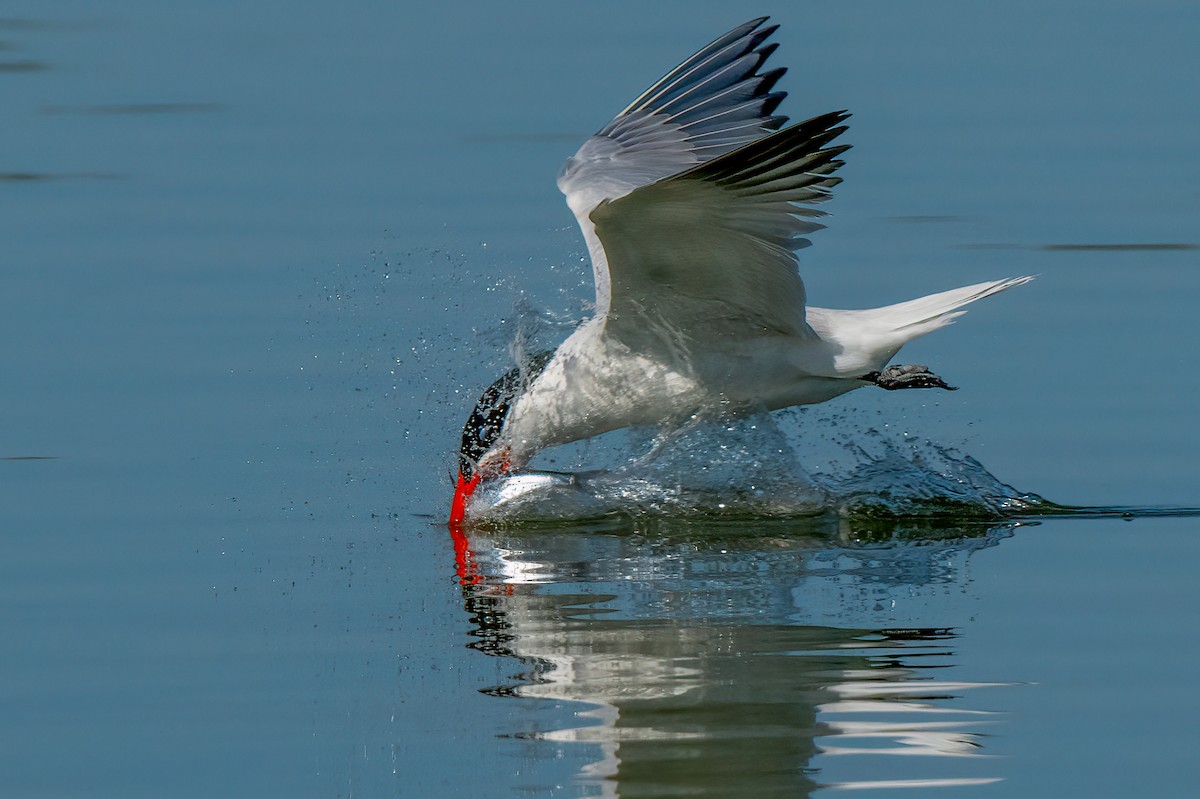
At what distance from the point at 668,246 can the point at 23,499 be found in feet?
9.50

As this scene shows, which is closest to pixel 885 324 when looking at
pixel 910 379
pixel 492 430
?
pixel 910 379

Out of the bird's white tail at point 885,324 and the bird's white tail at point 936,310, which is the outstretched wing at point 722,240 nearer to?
the bird's white tail at point 885,324

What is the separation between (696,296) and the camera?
25.6 feet

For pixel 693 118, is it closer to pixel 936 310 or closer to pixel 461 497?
pixel 936 310

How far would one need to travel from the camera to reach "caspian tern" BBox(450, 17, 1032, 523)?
711cm

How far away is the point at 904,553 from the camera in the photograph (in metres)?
7.31


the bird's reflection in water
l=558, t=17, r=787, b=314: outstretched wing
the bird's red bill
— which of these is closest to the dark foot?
the bird's reflection in water

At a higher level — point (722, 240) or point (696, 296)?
point (722, 240)

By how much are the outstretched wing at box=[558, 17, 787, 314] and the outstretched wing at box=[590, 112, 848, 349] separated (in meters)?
0.51

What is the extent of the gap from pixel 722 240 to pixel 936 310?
3.33ft

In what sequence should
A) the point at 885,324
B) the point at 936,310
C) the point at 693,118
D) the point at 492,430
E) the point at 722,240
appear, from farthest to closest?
the point at 693,118, the point at 492,430, the point at 885,324, the point at 936,310, the point at 722,240

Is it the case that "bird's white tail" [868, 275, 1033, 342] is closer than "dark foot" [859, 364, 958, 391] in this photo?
Yes

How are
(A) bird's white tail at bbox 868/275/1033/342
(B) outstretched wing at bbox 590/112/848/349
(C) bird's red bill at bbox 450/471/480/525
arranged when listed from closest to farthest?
(B) outstretched wing at bbox 590/112/848/349, (A) bird's white tail at bbox 868/275/1033/342, (C) bird's red bill at bbox 450/471/480/525

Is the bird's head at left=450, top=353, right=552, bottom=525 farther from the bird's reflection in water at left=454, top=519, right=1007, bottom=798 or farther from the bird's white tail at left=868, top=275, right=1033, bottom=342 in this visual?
the bird's white tail at left=868, top=275, right=1033, bottom=342
